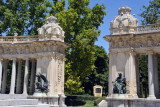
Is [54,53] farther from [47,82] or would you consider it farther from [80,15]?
[80,15]

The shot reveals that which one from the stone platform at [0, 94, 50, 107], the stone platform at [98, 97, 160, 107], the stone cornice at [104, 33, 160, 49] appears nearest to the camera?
the stone platform at [0, 94, 50, 107]

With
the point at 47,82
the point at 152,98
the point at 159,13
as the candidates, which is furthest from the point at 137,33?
the point at 159,13

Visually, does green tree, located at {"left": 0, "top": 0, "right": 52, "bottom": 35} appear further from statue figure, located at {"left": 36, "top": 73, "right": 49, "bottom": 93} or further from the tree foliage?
statue figure, located at {"left": 36, "top": 73, "right": 49, "bottom": 93}

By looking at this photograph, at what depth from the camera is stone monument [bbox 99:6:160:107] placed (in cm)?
2552

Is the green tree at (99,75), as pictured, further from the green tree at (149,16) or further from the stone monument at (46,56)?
the stone monument at (46,56)

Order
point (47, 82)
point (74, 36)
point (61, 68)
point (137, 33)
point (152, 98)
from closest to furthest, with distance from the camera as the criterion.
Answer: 1. point (152, 98)
2. point (137, 33)
3. point (47, 82)
4. point (61, 68)
5. point (74, 36)

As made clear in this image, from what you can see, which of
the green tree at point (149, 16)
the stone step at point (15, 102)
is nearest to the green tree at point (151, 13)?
the green tree at point (149, 16)

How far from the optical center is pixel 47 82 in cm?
2911

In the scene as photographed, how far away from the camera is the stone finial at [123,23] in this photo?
27.2 metres

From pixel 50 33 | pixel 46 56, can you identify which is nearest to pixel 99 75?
pixel 46 56

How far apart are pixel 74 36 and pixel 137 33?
14.7 metres

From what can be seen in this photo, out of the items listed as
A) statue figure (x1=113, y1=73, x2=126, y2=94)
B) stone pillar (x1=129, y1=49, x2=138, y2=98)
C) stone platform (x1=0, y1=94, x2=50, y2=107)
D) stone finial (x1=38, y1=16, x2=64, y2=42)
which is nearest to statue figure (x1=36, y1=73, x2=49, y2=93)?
stone finial (x1=38, y1=16, x2=64, y2=42)

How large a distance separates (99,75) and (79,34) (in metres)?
20.8

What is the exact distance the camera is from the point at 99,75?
57.2 metres
